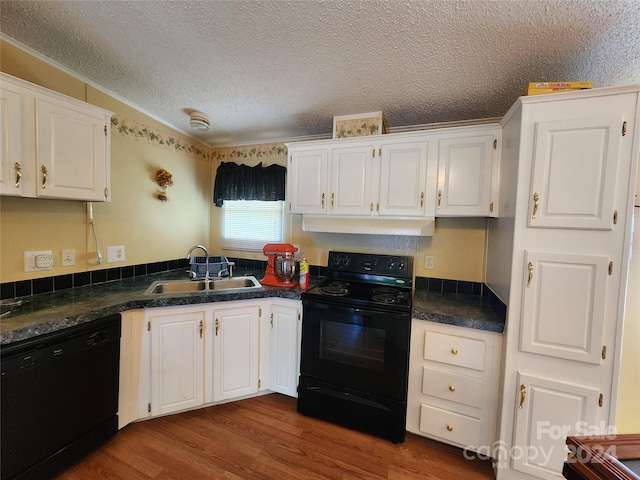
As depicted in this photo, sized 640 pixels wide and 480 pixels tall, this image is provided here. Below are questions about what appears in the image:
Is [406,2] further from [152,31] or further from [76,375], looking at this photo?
[76,375]

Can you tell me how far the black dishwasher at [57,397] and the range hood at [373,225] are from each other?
1.54 meters

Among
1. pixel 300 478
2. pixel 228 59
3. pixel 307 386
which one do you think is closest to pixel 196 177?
pixel 228 59

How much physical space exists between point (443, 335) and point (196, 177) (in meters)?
2.83

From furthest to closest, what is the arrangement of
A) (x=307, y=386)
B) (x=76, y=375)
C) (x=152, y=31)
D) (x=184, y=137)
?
(x=184, y=137) → (x=307, y=386) → (x=76, y=375) → (x=152, y=31)

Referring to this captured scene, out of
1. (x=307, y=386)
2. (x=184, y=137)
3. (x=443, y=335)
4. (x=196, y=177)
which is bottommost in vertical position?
(x=307, y=386)

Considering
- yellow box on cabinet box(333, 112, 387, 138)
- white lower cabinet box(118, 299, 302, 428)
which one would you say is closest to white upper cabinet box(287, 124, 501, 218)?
yellow box on cabinet box(333, 112, 387, 138)

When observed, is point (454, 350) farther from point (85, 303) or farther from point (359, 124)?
point (85, 303)

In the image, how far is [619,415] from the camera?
5.06 feet

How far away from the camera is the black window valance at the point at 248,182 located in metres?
2.70

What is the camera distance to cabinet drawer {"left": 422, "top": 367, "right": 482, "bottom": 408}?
1569mm

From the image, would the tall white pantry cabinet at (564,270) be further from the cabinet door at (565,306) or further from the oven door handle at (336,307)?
the oven door handle at (336,307)

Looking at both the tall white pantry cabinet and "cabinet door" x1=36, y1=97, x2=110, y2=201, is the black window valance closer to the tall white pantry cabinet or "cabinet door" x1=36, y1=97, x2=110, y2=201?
"cabinet door" x1=36, y1=97, x2=110, y2=201

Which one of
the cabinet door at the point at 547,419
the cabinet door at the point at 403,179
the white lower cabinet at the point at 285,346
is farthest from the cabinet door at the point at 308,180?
the cabinet door at the point at 547,419

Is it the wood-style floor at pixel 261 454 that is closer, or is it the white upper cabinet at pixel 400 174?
the wood-style floor at pixel 261 454
